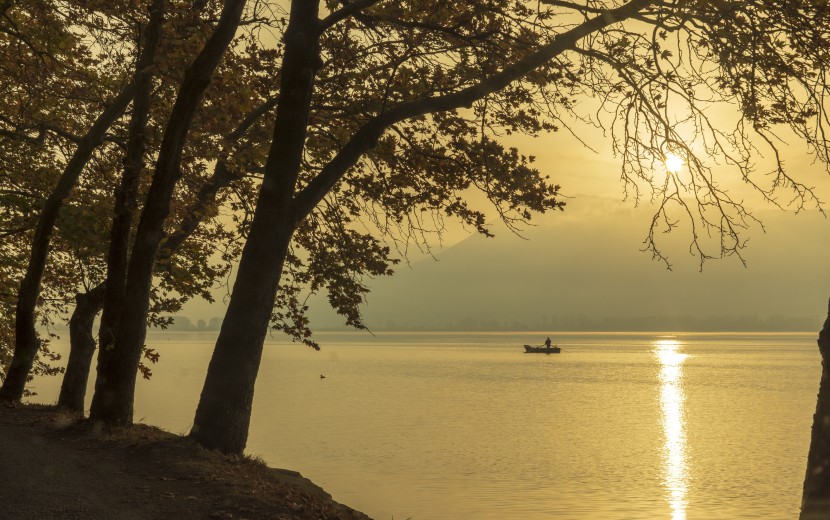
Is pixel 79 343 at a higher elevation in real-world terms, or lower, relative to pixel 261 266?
lower

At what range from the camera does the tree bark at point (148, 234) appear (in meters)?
14.4

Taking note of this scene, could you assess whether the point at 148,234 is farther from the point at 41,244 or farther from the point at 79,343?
the point at 79,343

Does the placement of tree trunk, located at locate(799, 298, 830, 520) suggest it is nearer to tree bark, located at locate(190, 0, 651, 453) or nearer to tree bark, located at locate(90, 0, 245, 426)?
tree bark, located at locate(190, 0, 651, 453)

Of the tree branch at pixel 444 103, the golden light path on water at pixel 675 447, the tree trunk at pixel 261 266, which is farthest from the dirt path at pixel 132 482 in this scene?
the golden light path on water at pixel 675 447

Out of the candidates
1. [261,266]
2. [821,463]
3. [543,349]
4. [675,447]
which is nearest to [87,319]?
[261,266]

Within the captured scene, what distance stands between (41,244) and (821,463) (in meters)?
16.8

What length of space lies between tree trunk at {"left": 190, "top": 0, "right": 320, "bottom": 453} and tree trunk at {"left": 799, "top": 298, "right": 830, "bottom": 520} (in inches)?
314

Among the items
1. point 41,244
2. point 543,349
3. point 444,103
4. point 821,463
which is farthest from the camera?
point 543,349

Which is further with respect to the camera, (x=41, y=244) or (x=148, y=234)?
(x=41, y=244)

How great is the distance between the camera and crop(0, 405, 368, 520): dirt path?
1004cm

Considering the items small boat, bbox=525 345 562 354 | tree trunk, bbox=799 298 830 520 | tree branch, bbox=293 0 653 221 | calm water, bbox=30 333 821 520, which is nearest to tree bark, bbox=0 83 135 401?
tree branch, bbox=293 0 653 221

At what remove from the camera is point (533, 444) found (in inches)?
1859

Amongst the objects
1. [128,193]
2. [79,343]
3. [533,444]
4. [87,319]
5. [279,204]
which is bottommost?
[533,444]

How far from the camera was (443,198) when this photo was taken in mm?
16906
